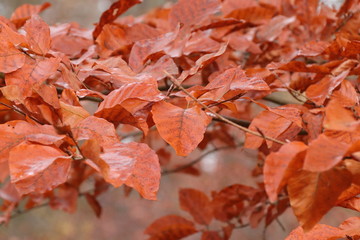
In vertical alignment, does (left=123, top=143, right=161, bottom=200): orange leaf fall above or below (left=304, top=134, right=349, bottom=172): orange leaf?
below

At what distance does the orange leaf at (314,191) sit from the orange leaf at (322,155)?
29 mm

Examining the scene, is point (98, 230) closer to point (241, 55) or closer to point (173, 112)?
point (241, 55)

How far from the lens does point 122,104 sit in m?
0.42

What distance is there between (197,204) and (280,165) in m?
0.66

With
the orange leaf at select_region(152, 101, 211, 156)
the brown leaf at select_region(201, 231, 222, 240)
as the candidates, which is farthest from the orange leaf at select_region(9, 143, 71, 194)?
the brown leaf at select_region(201, 231, 222, 240)

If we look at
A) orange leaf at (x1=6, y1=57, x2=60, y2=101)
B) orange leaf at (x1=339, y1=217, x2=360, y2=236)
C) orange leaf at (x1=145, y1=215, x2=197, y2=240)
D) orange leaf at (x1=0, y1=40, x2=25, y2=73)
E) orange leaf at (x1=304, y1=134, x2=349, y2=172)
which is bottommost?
orange leaf at (x1=145, y1=215, x2=197, y2=240)

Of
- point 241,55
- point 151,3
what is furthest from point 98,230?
point 241,55

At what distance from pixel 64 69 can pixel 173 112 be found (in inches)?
5.6

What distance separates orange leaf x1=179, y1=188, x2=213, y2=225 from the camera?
933mm

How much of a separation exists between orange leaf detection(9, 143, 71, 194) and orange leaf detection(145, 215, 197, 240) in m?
0.47

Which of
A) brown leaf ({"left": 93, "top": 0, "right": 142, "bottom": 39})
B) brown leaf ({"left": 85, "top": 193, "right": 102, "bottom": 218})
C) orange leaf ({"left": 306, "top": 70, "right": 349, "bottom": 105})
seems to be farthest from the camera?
brown leaf ({"left": 85, "top": 193, "right": 102, "bottom": 218})

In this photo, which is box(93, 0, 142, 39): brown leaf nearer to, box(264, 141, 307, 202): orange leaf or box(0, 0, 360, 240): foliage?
box(0, 0, 360, 240): foliage

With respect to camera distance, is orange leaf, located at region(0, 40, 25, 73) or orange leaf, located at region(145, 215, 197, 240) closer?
orange leaf, located at region(0, 40, 25, 73)

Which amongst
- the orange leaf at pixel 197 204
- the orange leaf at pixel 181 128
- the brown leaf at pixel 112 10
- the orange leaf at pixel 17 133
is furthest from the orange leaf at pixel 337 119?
the orange leaf at pixel 197 204
